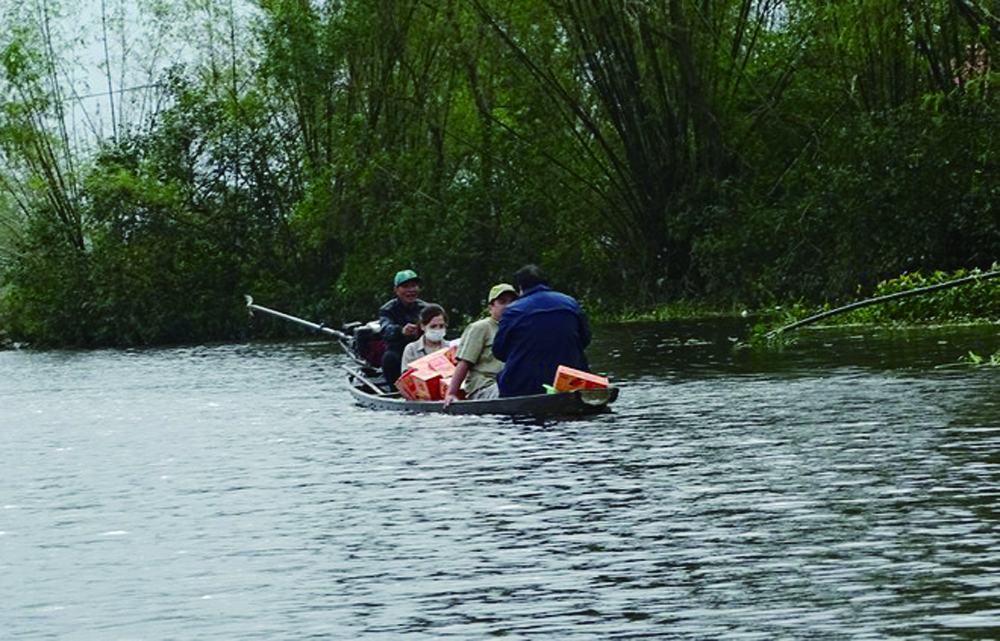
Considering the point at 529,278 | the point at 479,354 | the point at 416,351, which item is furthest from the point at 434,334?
the point at 529,278

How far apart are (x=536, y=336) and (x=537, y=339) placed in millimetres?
44

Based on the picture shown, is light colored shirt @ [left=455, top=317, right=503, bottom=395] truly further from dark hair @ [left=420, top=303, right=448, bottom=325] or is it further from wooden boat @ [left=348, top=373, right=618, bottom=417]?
dark hair @ [left=420, top=303, right=448, bottom=325]

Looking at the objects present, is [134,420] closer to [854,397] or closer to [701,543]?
[854,397]

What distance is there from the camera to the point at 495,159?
184 feet

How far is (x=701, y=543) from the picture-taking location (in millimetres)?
11703

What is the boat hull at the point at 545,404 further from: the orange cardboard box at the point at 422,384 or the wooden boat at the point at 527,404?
the orange cardboard box at the point at 422,384

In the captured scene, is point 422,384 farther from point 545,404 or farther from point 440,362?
point 545,404

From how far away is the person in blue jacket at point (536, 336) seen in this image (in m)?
20.5

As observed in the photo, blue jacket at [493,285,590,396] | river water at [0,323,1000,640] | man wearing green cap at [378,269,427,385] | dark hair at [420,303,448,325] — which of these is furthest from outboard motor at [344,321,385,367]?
blue jacket at [493,285,590,396]

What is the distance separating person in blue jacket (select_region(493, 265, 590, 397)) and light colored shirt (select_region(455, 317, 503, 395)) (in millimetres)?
495

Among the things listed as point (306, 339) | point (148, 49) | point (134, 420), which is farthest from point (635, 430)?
point (148, 49)

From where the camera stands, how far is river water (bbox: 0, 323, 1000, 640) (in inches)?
385

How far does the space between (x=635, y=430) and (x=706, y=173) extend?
31317mm

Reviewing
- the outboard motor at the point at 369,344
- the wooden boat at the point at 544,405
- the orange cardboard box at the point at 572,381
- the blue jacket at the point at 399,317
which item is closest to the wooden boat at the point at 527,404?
the wooden boat at the point at 544,405
